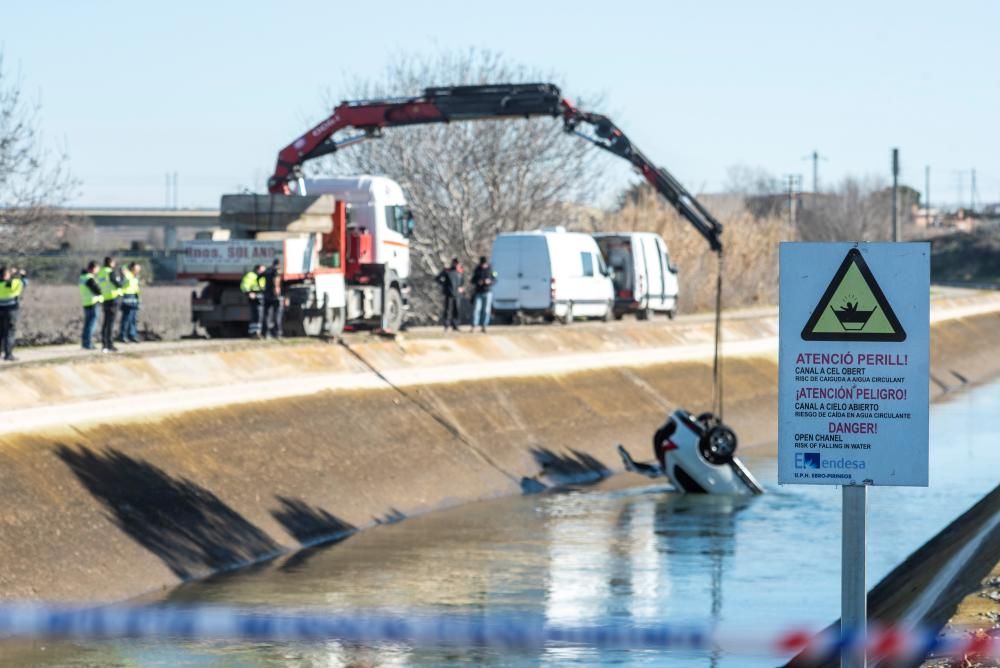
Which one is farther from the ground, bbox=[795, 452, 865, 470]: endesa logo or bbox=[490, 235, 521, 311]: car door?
bbox=[490, 235, 521, 311]: car door

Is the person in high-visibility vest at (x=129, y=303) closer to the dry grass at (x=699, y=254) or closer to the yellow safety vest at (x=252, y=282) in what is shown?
the yellow safety vest at (x=252, y=282)

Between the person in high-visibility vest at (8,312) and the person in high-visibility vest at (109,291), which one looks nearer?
the person in high-visibility vest at (8,312)

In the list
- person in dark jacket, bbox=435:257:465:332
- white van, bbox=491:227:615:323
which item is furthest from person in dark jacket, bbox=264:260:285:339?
white van, bbox=491:227:615:323

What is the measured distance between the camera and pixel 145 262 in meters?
86.3

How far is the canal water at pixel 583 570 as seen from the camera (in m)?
17.4

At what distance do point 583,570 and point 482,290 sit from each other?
60.2 feet

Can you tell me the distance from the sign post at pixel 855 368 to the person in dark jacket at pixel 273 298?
25.5 m

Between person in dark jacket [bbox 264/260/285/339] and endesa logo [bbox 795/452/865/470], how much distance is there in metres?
25.6

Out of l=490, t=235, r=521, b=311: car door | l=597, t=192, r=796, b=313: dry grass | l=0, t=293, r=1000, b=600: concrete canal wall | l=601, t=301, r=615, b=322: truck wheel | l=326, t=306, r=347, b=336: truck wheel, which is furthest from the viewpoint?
l=597, t=192, r=796, b=313: dry grass

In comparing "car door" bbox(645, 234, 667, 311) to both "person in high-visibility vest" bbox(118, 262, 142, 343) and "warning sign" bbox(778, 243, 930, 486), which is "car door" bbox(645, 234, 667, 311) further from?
"warning sign" bbox(778, 243, 930, 486)

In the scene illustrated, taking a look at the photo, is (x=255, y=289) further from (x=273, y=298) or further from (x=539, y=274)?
(x=539, y=274)

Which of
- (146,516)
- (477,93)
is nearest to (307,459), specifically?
(146,516)

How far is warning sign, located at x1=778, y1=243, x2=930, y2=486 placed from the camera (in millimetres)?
7562

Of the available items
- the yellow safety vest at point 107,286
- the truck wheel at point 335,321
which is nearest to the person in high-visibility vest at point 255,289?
the truck wheel at point 335,321
